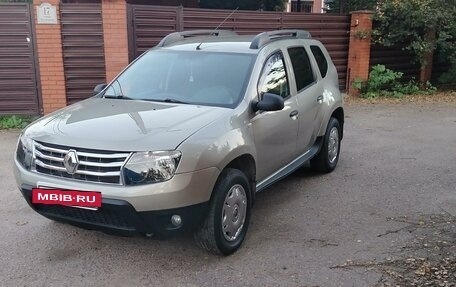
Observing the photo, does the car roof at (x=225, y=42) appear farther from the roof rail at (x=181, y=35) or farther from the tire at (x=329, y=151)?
the tire at (x=329, y=151)

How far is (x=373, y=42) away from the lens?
11906mm

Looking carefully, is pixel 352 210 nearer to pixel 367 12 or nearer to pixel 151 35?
pixel 151 35

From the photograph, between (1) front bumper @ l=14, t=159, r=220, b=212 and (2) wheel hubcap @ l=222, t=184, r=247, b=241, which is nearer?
(1) front bumper @ l=14, t=159, r=220, b=212

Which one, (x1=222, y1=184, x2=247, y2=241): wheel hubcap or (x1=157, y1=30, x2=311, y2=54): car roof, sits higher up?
(x1=157, y1=30, x2=311, y2=54): car roof

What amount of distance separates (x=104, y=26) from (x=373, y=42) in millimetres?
6404

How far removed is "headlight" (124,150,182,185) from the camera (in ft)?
11.3

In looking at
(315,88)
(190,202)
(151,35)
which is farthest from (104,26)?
(190,202)

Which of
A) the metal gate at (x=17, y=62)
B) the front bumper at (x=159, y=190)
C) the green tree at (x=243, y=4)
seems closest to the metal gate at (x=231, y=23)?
the metal gate at (x=17, y=62)

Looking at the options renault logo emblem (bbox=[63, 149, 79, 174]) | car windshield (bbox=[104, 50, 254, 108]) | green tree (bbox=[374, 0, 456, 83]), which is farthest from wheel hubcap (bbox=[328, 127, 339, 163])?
green tree (bbox=[374, 0, 456, 83])

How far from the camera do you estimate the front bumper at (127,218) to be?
11.3 feet

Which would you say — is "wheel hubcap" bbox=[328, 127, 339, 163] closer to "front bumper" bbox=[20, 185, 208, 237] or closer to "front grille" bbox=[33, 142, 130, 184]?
"front bumper" bbox=[20, 185, 208, 237]

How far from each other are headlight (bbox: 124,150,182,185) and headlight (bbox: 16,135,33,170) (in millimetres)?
921

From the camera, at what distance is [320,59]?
6277 millimetres

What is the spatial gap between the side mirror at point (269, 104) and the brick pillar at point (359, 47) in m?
8.18
